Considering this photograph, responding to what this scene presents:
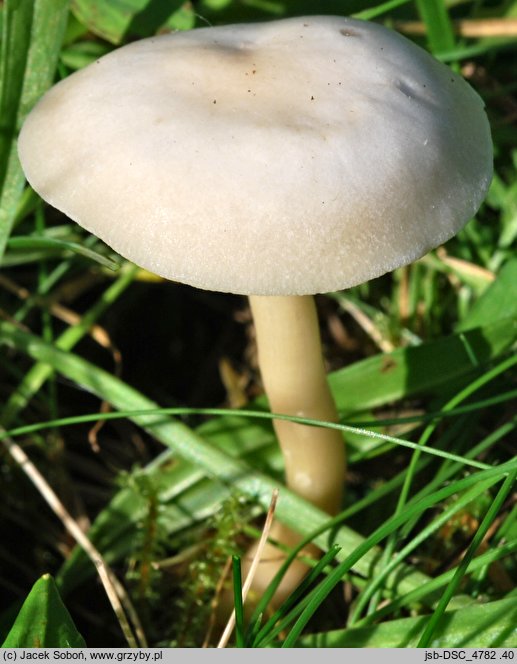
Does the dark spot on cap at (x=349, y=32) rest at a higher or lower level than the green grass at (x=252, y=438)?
higher

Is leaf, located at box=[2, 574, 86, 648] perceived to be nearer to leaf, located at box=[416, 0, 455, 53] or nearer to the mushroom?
the mushroom

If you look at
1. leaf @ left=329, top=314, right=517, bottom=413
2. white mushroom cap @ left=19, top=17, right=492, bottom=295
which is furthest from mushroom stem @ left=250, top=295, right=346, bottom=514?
white mushroom cap @ left=19, top=17, right=492, bottom=295

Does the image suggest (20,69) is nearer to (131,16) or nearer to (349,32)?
(131,16)

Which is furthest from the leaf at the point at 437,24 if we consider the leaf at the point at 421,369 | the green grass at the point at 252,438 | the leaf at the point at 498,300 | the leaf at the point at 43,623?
the leaf at the point at 43,623

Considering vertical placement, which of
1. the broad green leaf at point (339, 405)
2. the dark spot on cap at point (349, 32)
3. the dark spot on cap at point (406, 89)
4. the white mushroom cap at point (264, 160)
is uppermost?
the dark spot on cap at point (349, 32)

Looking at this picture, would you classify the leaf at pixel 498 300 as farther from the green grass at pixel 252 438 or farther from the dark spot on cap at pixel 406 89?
the dark spot on cap at pixel 406 89
